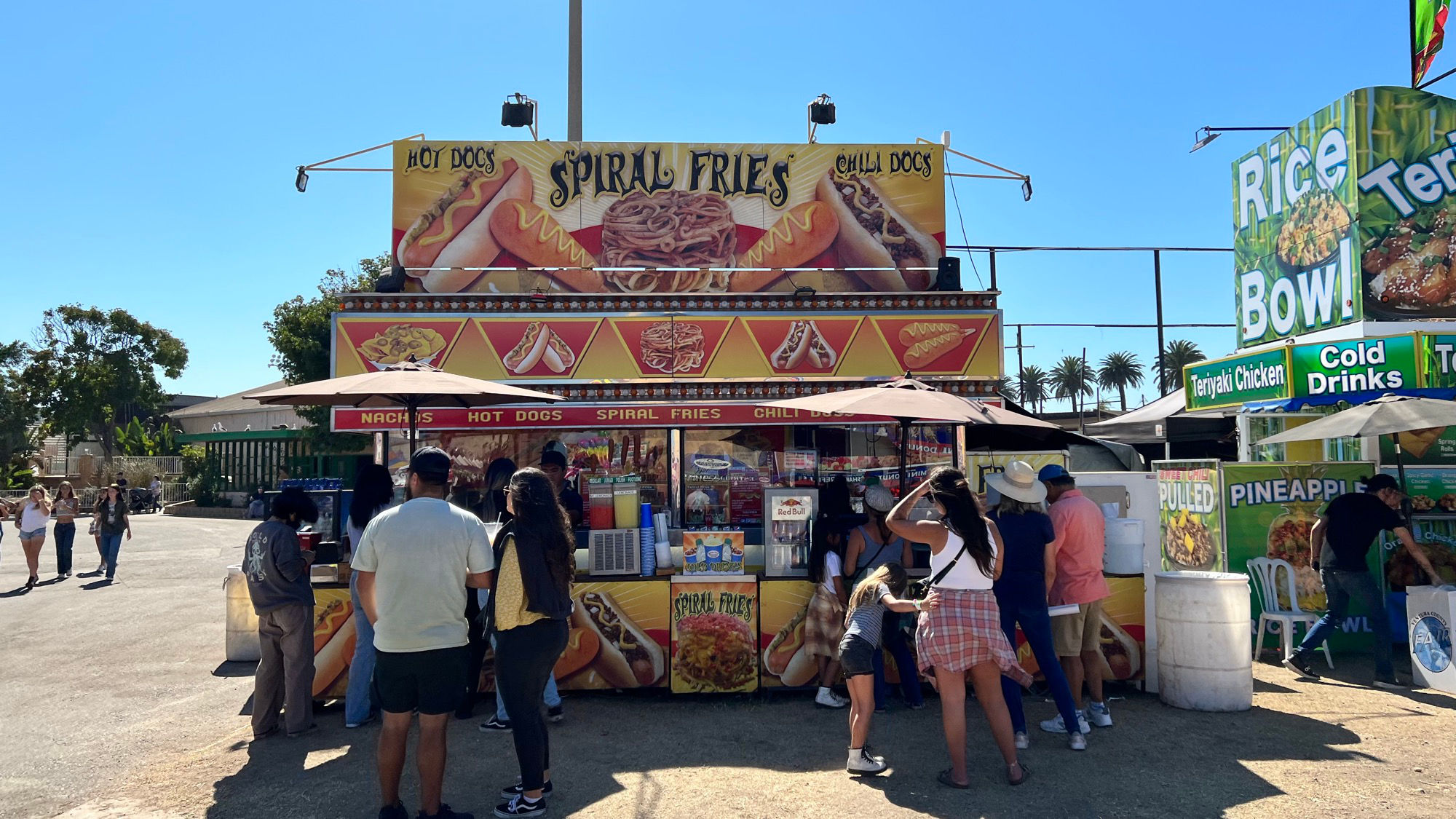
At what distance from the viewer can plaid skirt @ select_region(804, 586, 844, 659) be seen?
21.6ft

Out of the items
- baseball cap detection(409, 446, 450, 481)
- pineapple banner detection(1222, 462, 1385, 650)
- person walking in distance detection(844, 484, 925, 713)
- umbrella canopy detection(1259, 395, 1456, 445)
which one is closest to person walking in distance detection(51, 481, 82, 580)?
baseball cap detection(409, 446, 450, 481)

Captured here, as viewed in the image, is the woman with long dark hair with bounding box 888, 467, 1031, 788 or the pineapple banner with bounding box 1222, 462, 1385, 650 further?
the pineapple banner with bounding box 1222, 462, 1385, 650

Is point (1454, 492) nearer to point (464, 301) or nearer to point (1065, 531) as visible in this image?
point (1065, 531)

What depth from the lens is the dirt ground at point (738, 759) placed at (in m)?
4.77

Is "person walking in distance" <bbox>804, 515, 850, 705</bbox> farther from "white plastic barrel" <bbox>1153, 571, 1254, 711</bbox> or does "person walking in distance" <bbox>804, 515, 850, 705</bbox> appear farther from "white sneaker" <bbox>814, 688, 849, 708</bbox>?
"white plastic barrel" <bbox>1153, 571, 1254, 711</bbox>

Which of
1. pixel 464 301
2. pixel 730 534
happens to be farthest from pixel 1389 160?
pixel 464 301

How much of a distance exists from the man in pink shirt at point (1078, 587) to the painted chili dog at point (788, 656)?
177 cm

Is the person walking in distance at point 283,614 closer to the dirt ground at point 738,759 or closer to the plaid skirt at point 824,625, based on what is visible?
the dirt ground at point 738,759

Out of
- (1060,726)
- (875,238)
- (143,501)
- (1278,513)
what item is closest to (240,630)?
(1060,726)

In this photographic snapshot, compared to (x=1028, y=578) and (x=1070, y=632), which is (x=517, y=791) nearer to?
(x=1028, y=578)

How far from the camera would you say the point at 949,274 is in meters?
10.6

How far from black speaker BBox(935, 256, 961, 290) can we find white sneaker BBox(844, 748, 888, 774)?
6568mm

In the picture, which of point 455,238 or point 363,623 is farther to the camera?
point 455,238

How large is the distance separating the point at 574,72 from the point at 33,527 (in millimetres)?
10839
